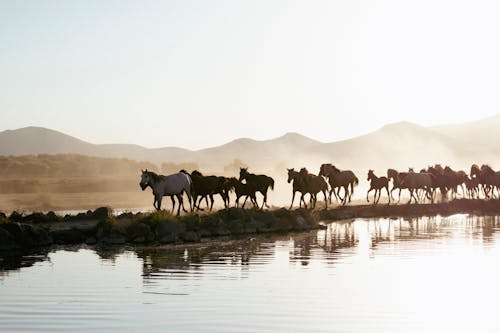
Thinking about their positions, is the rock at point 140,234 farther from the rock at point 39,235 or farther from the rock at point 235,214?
the rock at point 235,214

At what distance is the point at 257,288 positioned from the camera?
1870 cm

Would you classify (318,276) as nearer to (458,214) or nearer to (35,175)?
(458,214)

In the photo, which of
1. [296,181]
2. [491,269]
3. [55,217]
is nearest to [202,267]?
[491,269]

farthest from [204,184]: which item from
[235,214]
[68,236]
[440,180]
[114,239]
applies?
[440,180]

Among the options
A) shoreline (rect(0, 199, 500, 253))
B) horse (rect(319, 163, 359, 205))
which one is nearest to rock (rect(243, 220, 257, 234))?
shoreline (rect(0, 199, 500, 253))

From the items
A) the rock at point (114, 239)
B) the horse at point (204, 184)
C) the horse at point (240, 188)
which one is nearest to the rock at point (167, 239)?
the rock at point (114, 239)

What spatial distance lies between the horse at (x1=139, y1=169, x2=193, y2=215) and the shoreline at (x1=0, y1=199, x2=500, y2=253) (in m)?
1.41

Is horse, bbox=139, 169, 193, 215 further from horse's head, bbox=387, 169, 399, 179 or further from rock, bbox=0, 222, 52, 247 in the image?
horse's head, bbox=387, 169, 399, 179

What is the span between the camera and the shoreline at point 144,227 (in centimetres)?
3062

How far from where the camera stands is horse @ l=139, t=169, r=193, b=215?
35.3 m

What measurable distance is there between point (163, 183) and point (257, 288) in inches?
723

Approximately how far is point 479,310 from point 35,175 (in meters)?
111

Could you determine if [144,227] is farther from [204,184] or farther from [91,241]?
[204,184]

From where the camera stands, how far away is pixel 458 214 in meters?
56.1
